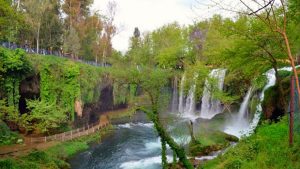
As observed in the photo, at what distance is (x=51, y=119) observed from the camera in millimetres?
26797

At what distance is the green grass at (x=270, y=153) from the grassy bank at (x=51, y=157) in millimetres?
13112

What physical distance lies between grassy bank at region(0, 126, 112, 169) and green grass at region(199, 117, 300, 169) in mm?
13112

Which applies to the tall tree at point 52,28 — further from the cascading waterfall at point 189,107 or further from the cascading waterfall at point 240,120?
the cascading waterfall at point 240,120

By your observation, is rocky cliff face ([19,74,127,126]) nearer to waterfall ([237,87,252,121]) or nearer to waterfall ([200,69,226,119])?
waterfall ([200,69,226,119])

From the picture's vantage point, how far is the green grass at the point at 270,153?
11.7 m

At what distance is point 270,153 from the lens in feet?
42.0

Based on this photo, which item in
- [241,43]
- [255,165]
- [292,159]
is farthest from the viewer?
[241,43]

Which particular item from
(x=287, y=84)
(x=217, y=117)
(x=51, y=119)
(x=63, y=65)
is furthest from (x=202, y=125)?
(x=63, y=65)

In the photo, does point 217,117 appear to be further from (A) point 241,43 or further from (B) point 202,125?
(A) point 241,43

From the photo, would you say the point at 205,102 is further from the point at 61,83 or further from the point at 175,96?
the point at 61,83

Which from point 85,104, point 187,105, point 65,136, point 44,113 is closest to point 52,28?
point 85,104

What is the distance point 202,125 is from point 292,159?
692 inches

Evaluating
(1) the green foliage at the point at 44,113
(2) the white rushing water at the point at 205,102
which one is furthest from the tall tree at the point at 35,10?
(2) the white rushing water at the point at 205,102

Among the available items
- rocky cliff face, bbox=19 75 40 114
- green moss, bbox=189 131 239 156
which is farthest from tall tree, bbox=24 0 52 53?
green moss, bbox=189 131 239 156
